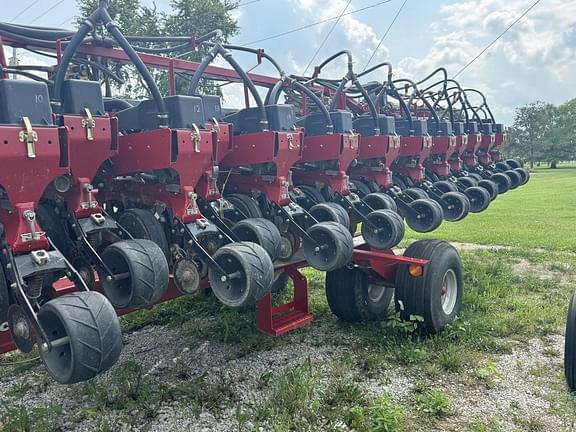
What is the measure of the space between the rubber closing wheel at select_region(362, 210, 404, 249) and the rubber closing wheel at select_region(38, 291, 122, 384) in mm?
2785

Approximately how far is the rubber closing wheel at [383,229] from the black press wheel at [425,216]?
3.22ft

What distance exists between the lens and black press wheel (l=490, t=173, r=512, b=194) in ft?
28.1

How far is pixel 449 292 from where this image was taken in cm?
498

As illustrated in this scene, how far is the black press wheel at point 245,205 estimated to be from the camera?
4.30m

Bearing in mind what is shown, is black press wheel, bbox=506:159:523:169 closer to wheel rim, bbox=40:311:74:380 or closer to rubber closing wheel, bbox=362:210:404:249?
rubber closing wheel, bbox=362:210:404:249

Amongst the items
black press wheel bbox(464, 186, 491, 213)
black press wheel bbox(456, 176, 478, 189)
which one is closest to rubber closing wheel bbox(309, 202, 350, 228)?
black press wheel bbox(464, 186, 491, 213)

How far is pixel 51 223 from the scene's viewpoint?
319 cm

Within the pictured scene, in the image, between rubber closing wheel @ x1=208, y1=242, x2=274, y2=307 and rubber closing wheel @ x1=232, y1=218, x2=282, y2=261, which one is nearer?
rubber closing wheel @ x1=208, y1=242, x2=274, y2=307

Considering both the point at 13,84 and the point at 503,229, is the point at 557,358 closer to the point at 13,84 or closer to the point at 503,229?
the point at 13,84

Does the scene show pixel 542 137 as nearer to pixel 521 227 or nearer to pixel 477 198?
pixel 521 227

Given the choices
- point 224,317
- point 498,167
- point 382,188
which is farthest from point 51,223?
point 498,167

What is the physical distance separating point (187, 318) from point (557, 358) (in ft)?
11.3

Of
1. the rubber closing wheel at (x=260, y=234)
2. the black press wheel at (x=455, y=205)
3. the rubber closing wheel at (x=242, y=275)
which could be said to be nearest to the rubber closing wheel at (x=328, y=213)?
the rubber closing wheel at (x=260, y=234)

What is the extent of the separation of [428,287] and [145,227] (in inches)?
95.3
